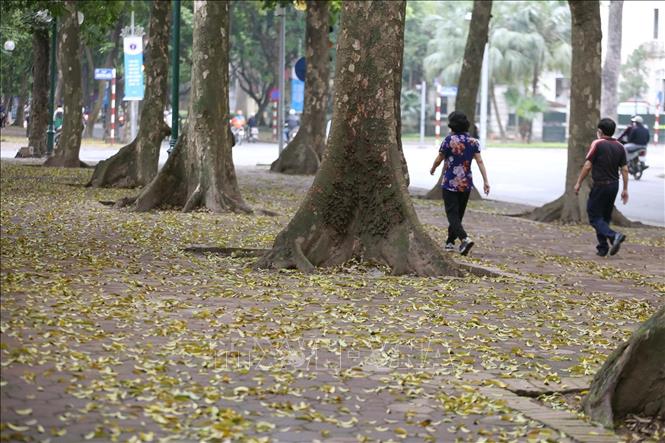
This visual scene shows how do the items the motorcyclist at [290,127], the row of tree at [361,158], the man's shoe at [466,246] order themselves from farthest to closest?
the motorcyclist at [290,127] → the man's shoe at [466,246] → the row of tree at [361,158]

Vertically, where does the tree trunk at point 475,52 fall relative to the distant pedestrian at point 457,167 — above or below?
above

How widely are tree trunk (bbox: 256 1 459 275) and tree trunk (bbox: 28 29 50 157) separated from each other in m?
29.4

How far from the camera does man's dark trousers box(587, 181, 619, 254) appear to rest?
17.3m

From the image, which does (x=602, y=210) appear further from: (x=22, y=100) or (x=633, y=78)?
(x=633, y=78)

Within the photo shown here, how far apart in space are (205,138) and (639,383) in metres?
13.9

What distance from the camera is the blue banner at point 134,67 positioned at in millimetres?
55719

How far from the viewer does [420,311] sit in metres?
11.2

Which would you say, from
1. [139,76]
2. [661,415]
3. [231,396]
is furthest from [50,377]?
[139,76]

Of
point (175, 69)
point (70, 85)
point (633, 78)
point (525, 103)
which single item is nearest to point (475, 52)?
point (175, 69)

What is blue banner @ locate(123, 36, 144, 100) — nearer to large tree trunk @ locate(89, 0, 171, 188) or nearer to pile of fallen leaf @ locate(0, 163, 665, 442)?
large tree trunk @ locate(89, 0, 171, 188)

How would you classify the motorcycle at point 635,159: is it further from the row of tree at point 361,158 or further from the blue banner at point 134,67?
the blue banner at point 134,67

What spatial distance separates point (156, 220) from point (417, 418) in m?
12.1

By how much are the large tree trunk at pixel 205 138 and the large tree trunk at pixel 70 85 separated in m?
14.4

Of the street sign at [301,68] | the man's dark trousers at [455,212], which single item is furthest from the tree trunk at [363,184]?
the street sign at [301,68]
